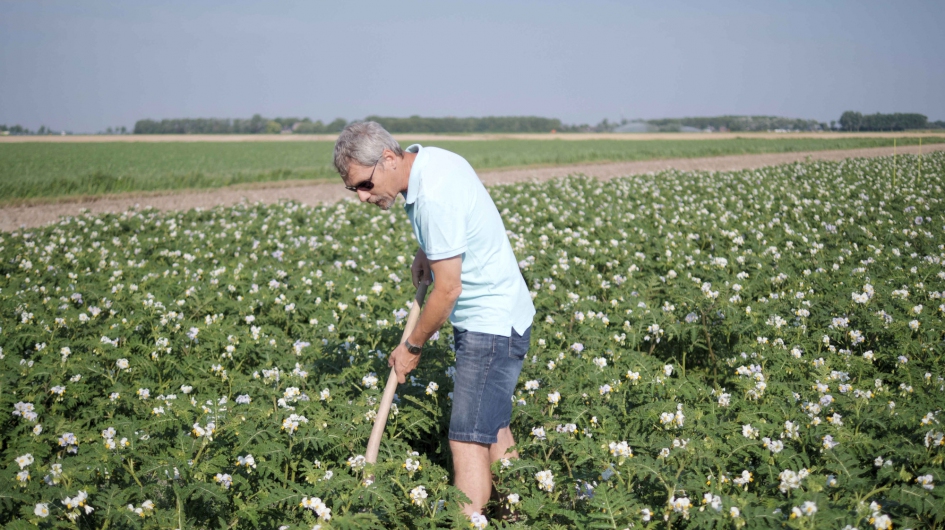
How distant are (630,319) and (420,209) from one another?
10.5ft

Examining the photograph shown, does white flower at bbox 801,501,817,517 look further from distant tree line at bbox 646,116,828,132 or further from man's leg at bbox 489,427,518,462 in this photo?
distant tree line at bbox 646,116,828,132

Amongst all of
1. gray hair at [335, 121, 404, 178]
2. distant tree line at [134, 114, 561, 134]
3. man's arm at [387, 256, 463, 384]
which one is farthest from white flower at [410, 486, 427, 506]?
distant tree line at [134, 114, 561, 134]

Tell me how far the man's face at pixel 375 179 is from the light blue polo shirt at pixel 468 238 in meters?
0.10

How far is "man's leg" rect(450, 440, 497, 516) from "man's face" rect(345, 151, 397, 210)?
115 cm

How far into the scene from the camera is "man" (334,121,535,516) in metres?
2.56

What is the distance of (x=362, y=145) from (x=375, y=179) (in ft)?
0.51

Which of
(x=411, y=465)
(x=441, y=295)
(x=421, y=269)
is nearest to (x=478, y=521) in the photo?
(x=411, y=465)

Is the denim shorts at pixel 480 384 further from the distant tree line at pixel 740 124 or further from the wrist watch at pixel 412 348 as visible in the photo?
the distant tree line at pixel 740 124

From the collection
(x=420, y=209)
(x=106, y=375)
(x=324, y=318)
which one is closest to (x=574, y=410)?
(x=420, y=209)

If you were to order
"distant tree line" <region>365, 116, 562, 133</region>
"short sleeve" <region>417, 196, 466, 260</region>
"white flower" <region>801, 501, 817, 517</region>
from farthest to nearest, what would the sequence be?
"distant tree line" <region>365, 116, 562, 133</region>
"short sleeve" <region>417, 196, 466, 260</region>
"white flower" <region>801, 501, 817, 517</region>

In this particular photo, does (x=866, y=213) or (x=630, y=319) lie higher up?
(x=866, y=213)

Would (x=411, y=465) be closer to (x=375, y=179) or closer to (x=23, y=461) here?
(x=375, y=179)

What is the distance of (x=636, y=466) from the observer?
9.04ft

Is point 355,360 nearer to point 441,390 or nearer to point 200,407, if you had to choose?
point 441,390
